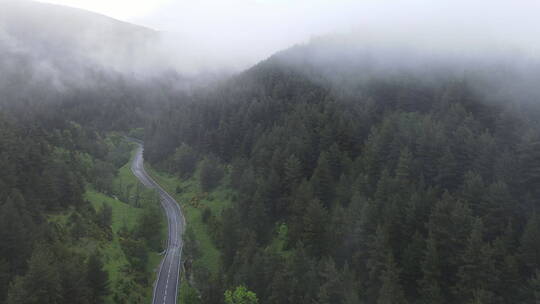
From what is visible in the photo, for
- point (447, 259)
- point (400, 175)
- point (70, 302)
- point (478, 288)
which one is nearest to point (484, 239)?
point (447, 259)

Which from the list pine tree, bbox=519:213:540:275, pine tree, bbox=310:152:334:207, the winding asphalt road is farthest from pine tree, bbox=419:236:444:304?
the winding asphalt road

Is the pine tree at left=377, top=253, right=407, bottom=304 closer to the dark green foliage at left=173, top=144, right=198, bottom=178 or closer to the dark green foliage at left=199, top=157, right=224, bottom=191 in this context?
the dark green foliage at left=199, top=157, right=224, bottom=191

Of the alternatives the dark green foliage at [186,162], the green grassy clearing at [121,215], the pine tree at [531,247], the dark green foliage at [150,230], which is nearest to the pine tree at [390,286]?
the pine tree at [531,247]

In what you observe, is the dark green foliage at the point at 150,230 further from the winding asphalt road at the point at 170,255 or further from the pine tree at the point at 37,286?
the pine tree at the point at 37,286

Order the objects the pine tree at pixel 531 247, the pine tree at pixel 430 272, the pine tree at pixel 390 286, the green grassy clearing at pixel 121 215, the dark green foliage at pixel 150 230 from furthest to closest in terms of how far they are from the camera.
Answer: the dark green foliage at pixel 150 230
the green grassy clearing at pixel 121 215
the pine tree at pixel 430 272
the pine tree at pixel 390 286
the pine tree at pixel 531 247

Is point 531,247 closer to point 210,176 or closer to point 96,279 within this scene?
point 96,279

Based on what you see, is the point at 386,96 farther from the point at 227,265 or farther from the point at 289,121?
the point at 227,265
